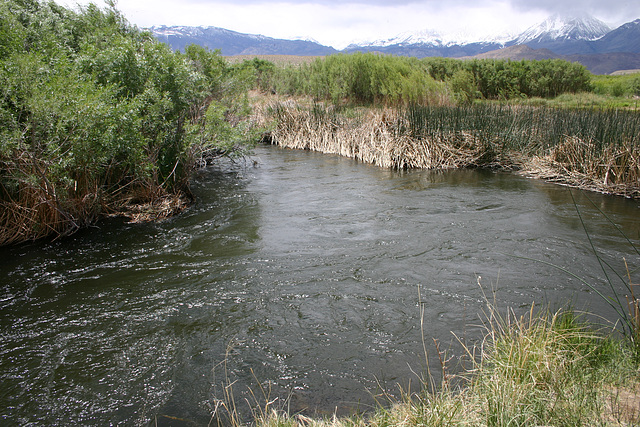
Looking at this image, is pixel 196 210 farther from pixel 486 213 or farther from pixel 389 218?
pixel 486 213

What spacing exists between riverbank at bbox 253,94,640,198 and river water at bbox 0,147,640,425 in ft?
3.53

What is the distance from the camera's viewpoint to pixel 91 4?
12.6 m

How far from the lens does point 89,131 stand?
24.0 feet

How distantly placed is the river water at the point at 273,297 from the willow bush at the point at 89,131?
61 cm

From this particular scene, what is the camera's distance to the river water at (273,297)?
387 centimetres

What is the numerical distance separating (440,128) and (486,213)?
5459mm

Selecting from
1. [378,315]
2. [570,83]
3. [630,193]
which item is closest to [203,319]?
[378,315]

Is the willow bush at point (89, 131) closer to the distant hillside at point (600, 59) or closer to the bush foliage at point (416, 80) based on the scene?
the bush foliage at point (416, 80)

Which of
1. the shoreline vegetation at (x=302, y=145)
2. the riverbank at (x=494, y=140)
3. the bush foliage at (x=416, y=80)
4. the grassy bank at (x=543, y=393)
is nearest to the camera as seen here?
the grassy bank at (x=543, y=393)

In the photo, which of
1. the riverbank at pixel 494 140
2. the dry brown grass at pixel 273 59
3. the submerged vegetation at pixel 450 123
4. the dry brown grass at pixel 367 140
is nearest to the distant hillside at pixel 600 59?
the dry brown grass at pixel 273 59

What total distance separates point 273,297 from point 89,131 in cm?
457

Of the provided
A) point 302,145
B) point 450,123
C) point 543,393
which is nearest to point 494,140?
point 450,123

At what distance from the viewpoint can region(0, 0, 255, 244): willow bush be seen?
22.5ft

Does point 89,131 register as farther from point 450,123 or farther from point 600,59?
point 600,59
